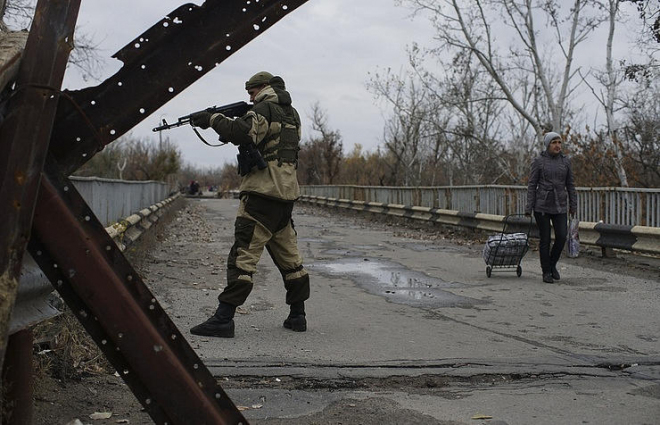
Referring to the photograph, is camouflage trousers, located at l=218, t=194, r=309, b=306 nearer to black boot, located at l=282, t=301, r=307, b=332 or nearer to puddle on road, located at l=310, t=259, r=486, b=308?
black boot, located at l=282, t=301, r=307, b=332

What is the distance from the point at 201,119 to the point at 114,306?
3.20 metres

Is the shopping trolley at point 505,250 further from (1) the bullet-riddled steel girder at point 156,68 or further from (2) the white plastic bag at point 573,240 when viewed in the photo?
(1) the bullet-riddled steel girder at point 156,68

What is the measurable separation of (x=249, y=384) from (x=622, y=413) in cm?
216

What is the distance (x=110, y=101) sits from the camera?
2627 millimetres

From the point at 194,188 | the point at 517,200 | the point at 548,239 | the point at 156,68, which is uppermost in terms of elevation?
the point at 194,188

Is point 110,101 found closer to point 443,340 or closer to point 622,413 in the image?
point 622,413

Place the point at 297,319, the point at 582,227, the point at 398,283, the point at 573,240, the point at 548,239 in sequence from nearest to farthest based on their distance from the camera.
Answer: the point at 297,319 → the point at 398,283 → the point at 548,239 → the point at 573,240 → the point at 582,227

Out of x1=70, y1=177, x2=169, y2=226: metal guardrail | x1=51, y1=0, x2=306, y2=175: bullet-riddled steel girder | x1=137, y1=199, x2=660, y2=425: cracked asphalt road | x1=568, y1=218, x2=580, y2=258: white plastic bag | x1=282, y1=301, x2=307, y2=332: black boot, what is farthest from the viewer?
x1=568, y1=218, x2=580, y2=258: white plastic bag

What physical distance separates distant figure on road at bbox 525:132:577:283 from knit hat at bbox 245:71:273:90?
5.16 m

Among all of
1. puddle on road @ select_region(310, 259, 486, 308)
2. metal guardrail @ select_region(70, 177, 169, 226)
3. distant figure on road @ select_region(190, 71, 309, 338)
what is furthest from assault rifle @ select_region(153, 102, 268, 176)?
puddle on road @ select_region(310, 259, 486, 308)

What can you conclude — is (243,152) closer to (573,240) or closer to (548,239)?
(548,239)

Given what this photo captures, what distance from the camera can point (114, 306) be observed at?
2.42m

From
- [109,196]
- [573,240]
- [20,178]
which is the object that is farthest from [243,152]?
[573,240]

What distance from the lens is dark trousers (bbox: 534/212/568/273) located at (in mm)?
9789
